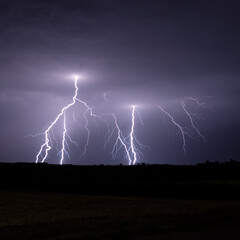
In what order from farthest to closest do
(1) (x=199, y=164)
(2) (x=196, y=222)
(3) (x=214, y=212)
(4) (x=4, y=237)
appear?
(1) (x=199, y=164)
(3) (x=214, y=212)
(2) (x=196, y=222)
(4) (x=4, y=237)

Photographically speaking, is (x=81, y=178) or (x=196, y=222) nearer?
(x=196, y=222)

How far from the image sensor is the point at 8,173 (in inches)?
1881

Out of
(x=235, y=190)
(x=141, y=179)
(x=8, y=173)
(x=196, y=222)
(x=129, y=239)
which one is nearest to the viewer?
(x=129, y=239)

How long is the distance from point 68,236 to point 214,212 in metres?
6.83

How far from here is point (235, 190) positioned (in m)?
27.2

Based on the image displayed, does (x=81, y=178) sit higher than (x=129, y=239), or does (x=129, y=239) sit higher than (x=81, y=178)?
(x=81, y=178)

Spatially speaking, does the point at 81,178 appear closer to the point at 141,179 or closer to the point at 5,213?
the point at 141,179

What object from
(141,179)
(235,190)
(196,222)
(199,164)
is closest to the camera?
(196,222)

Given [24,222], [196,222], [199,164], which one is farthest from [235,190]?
[199,164]

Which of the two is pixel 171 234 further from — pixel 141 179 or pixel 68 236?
pixel 141 179

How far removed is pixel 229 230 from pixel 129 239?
105 inches

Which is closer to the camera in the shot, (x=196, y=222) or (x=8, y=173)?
(x=196, y=222)

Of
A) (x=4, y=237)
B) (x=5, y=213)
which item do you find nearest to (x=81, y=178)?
(x=5, y=213)

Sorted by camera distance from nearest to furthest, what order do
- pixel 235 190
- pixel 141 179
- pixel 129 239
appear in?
pixel 129 239, pixel 235 190, pixel 141 179
